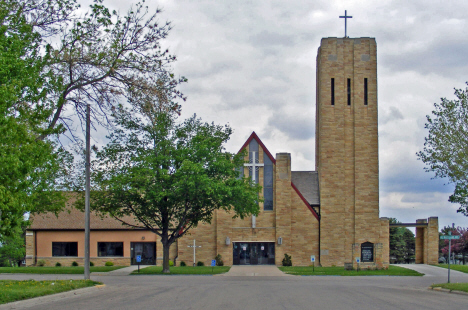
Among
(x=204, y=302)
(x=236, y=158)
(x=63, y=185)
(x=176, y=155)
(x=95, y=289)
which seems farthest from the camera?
(x=236, y=158)

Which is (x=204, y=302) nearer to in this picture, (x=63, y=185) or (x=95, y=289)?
(x=95, y=289)

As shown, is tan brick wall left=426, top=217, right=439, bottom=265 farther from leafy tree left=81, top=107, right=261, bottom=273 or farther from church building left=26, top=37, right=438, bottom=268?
leafy tree left=81, top=107, right=261, bottom=273

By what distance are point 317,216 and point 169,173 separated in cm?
1676

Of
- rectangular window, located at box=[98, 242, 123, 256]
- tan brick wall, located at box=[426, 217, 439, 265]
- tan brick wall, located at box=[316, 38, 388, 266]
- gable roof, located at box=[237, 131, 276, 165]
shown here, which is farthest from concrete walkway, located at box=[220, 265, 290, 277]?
tan brick wall, located at box=[426, 217, 439, 265]

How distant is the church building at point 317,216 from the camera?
4588cm

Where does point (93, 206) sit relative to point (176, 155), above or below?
below

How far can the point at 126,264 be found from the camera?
4725cm

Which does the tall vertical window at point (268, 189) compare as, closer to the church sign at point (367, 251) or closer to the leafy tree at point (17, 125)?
the church sign at point (367, 251)

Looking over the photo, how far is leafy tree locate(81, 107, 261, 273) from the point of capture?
3206 centimetres

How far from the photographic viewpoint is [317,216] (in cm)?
4628

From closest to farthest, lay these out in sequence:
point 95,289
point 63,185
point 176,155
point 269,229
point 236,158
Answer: point 95,289, point 63,185, point 176,155, point 236,158, point 269,229

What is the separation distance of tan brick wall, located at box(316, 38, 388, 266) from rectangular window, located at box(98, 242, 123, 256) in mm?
17978

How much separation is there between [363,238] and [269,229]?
823 cm

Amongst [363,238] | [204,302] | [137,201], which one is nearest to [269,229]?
[363,238]
